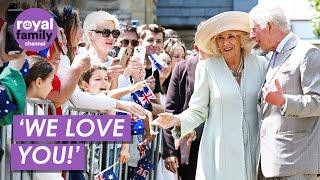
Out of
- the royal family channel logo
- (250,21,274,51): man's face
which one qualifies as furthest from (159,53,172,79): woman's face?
the royal family channel logo

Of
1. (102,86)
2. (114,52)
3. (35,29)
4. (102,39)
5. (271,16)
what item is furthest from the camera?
(114,52)

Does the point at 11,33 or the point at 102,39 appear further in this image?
the point at 102,39

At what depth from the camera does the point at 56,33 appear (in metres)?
5.94

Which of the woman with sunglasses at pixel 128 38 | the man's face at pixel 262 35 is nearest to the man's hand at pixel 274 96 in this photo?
the man's face at pixel 262 35

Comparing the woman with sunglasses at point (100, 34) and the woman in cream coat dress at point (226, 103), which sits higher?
the woman with sunglasses at point (100, 34)

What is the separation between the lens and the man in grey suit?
5829 millimetres

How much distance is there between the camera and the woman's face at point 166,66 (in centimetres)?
926

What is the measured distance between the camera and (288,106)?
18.9 ft

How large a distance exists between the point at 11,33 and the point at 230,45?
180cm

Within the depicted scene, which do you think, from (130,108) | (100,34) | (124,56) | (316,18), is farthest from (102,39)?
(316,18)

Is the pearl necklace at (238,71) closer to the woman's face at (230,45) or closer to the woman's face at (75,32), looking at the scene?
the woman's face at (230,45)

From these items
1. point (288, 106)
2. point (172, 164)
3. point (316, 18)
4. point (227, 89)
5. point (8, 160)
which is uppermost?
point (316, 18)

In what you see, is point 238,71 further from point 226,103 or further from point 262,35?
point 262,35

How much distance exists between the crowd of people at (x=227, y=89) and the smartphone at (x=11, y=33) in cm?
4
